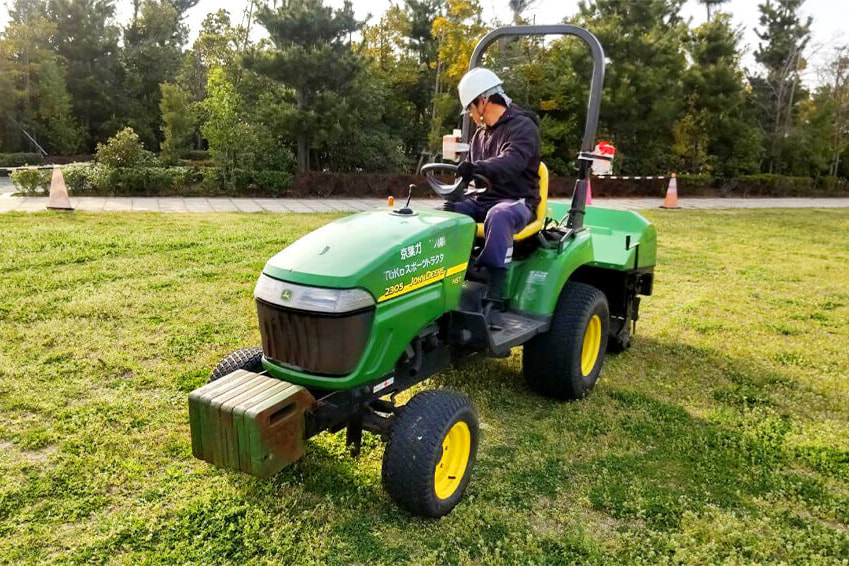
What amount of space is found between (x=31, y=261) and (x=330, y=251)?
17.6ft

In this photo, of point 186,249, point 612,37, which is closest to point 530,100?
point 612,37

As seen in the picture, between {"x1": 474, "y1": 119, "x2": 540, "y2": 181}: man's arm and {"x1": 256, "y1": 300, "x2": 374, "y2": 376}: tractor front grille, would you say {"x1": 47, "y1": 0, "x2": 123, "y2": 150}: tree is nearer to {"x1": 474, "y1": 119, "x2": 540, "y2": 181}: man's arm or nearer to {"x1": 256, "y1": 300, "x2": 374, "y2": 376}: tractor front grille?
{"x1": 474, "y1": 119, "x2": 540, "y2": 181}: man's arm

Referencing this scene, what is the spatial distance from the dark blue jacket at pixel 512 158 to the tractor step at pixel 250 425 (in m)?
1.59

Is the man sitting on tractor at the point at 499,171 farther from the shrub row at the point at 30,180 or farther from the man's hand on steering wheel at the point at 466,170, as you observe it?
the shrub row at the point at 30,180

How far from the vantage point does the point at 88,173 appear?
45.1ft

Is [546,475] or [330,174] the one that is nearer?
[546,475]

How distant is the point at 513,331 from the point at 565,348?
489 mm

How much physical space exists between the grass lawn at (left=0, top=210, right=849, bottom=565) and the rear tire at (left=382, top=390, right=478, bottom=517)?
0.37ft

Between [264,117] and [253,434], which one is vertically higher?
[264,117]

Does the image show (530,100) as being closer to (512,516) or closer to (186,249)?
(186,249)

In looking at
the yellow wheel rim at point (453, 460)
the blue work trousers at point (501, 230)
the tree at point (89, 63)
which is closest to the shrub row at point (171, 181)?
the blue work trousers at point (501, 230)

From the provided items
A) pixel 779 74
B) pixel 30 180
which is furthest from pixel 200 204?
pixel 779 74

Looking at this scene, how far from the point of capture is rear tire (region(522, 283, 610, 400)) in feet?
12.4

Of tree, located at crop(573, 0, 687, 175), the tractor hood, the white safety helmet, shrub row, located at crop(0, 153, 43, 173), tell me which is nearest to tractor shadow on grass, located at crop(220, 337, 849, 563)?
the tractor hood
